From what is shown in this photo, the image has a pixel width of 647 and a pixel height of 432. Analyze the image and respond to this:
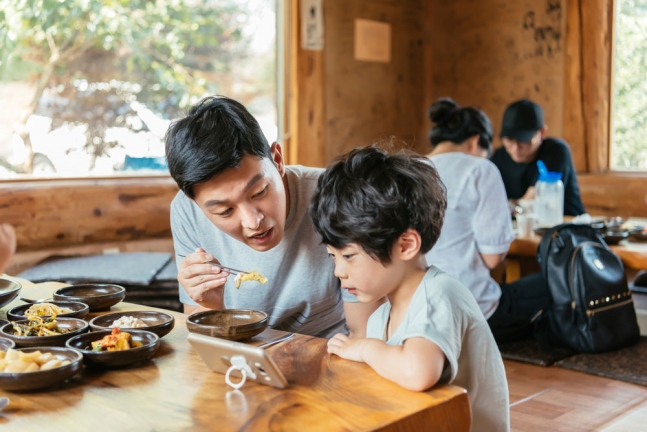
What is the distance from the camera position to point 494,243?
3.30m

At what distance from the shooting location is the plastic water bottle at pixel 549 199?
13.0 feet

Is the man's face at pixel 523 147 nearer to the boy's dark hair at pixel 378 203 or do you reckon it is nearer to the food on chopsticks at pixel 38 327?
the boy's dark hair at pixel 378 203

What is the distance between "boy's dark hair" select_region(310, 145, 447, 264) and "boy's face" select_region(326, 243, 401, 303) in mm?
Answer: 15

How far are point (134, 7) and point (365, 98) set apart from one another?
2.10m

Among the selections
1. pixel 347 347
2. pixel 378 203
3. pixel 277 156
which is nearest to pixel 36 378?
pixel 347 347

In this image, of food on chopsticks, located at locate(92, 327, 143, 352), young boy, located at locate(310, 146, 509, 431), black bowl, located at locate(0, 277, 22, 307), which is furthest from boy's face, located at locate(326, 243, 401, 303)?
black bowl, located at locate(0, 277, 22, 307)

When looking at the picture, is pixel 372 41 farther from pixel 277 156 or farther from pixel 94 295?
pixel 94 295

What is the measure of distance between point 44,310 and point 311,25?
3880 mm

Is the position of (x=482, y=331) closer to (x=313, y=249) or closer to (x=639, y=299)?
(x=313, y=249)

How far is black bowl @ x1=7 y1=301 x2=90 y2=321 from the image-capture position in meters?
1.81

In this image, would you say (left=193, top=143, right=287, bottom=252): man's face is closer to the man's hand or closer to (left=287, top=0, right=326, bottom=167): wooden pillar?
the man's hand

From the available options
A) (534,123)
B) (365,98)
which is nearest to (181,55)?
(365,98)

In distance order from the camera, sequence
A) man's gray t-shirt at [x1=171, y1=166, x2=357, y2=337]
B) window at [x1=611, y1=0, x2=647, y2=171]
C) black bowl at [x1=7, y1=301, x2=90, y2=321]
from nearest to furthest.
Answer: black bowl at [x1=7, y1=301, x2=90, y2=321] < man's gray t-shirt at [x1=171, y1=166, x2=357, y2=337] < window at [x1=611, y1=0, x2=647, y2=171]

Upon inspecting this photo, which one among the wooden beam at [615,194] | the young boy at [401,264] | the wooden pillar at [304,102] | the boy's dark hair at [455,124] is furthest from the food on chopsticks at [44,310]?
the wooden beam at [615,194]
